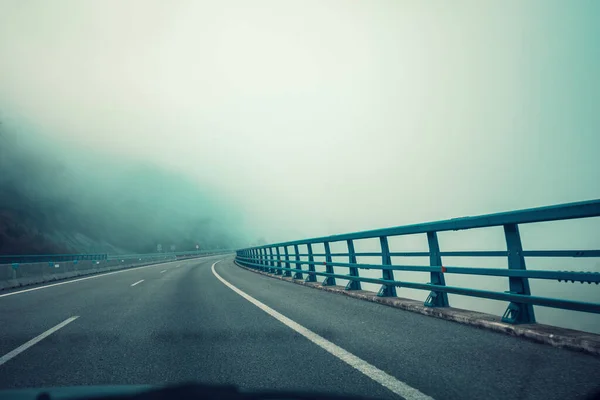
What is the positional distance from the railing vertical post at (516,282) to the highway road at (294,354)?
1.37 feet

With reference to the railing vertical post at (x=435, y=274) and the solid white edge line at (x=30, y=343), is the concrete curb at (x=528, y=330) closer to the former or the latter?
the railing vertical post at (x=435, y=274)

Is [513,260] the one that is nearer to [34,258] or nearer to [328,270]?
[328,270]

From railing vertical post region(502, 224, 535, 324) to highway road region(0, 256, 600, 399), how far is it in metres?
0.42

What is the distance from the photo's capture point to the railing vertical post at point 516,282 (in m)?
4.88

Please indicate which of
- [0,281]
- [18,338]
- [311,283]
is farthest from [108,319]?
[0,281]

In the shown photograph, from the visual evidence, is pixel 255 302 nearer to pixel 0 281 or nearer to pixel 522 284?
pixel 522 284

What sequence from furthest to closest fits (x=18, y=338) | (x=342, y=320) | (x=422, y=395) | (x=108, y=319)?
(x=108, y=319) → (x=342, y=320) → (x=18, y=338) → (x=422, y=395)

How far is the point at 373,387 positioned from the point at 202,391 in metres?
1.63

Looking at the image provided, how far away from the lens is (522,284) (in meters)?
4.87

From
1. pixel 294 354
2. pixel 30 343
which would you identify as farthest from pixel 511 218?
pixel 30 343

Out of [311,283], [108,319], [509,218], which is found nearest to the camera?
[509,218]

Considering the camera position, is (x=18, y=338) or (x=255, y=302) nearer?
(x=18, y=338)

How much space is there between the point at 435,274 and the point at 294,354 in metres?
3.41

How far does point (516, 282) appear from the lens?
16.2 ft
